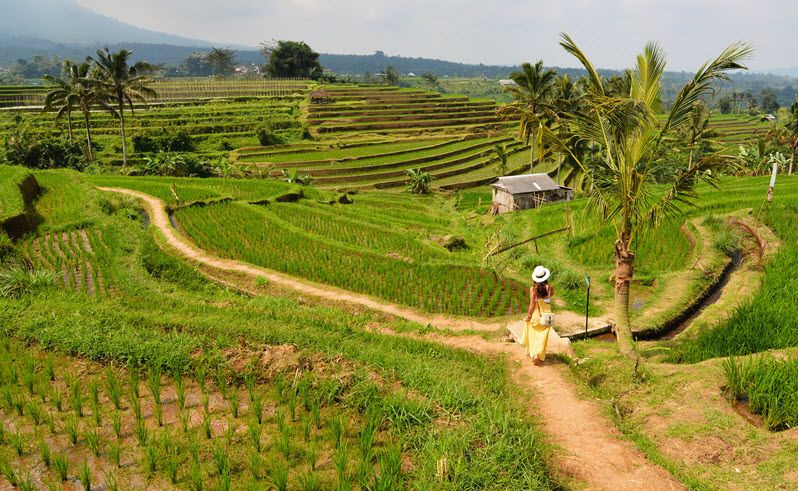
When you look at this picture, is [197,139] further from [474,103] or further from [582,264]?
[582,264]

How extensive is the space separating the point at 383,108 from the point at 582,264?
53.1 meters

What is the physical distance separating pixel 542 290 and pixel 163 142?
1812 inches

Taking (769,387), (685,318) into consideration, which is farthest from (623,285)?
(685,318)

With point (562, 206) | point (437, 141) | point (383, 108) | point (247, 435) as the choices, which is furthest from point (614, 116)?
point (383, 108)

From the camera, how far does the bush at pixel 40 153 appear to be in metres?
35.7

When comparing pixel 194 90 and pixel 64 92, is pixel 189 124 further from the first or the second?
pixel 194 90

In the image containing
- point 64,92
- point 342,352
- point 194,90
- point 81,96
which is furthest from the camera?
point 194,90

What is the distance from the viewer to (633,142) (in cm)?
690

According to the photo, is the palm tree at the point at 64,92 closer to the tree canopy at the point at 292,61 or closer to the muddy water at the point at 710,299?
the muddy water at the point at 710,299

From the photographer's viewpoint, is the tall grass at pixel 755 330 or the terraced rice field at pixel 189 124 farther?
the terraced rice field at pixel 189 124

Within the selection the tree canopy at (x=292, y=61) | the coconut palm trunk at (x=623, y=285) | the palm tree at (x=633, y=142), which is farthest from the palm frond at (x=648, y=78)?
the tree canopy at (x=292, y=61)

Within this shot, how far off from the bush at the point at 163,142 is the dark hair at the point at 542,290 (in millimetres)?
44410

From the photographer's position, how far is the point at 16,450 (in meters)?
4.51

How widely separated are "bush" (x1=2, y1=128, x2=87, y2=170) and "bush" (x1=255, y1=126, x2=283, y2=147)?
1550 cm
